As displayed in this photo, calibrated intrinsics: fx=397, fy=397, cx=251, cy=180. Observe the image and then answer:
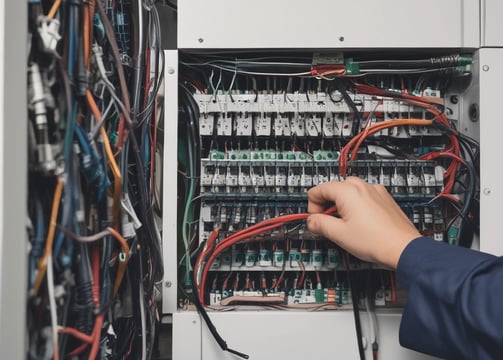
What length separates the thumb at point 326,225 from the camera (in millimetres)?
894

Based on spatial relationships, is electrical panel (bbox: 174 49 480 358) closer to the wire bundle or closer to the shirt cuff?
the wire bundle

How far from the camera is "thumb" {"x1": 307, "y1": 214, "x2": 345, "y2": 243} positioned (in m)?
0.89

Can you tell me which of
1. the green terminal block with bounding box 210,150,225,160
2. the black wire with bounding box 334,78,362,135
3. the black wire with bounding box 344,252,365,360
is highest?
the black wire with bounding box 334,78,362,135

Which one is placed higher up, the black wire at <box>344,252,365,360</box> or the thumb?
the thumb

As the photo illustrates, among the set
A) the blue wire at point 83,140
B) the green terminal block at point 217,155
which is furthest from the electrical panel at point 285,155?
the blue wire at point 83,140

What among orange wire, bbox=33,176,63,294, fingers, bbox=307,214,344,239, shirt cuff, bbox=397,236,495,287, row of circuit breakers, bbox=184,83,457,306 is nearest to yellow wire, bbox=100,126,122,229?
orange wire, bbox=33,176,63,294

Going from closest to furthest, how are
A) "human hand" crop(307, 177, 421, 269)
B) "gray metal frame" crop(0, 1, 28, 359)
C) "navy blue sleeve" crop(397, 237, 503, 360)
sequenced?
"gray metal frame" crop(0, 1, 28, 359) → "navy blue sleeve" crop(397, 237, 503, 360) → "human hand" crop(307, 177, 421, 269)

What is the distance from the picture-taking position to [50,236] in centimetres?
60

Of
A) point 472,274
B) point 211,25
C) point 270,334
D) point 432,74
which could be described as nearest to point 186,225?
point 270,334

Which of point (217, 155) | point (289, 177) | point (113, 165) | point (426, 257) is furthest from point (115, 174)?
point (426, 257)

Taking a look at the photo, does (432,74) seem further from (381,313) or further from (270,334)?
(270,334)

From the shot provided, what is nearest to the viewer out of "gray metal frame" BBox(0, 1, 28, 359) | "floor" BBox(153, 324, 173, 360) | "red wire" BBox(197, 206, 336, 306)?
"gray metal frame" BBox(0, 1, 28, 359)

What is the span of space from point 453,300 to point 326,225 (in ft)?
0.98

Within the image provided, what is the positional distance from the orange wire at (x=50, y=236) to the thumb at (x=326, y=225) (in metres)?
0.55
